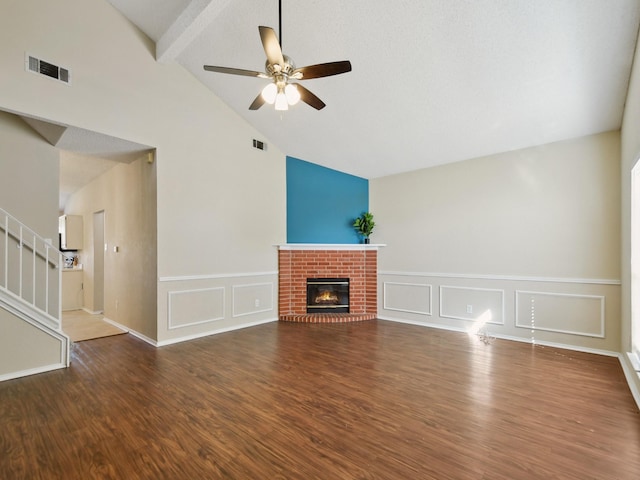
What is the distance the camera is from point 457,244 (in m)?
4.94

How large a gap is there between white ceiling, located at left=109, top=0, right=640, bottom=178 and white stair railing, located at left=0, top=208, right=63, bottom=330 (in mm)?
2696

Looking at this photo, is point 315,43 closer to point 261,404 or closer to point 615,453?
point 261,404

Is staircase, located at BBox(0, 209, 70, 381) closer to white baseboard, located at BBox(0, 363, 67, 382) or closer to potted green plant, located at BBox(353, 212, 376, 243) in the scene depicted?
white baseboard, located at BBox(0, 363, 67, 382)

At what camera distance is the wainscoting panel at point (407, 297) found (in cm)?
524

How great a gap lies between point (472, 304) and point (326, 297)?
8.07 ft

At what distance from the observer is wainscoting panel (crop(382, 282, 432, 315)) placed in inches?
206

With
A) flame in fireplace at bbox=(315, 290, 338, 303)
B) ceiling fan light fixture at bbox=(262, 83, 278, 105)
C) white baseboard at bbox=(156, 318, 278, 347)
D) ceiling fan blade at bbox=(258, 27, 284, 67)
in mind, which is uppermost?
ceiling fan blade at bbox=(258, 27, 284, 67)

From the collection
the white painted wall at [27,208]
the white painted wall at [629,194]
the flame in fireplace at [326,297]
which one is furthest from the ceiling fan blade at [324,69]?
the flame in fireplace at [326,297]

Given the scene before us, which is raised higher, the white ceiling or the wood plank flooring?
the white ceiling

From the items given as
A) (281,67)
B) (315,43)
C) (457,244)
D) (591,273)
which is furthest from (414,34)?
(591,273)

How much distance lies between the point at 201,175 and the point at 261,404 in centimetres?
327

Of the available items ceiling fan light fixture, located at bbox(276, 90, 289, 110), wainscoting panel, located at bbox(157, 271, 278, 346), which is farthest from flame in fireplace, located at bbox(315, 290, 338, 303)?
ceiling fan light fixture, located at bbox(276, 90, 289, 110)

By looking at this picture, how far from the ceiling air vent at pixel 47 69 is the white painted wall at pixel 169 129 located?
6 cm

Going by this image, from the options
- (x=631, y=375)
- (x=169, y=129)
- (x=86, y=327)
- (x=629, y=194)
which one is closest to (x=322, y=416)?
(x=631, y=375)
